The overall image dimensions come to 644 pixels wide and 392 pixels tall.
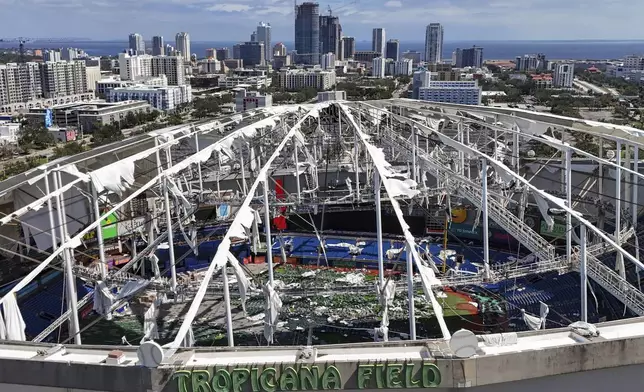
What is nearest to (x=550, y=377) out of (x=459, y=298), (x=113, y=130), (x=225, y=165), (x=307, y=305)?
(x=307, y=305)

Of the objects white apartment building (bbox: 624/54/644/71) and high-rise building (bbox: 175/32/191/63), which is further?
high-rise building (bbox: 175/32/191/63)

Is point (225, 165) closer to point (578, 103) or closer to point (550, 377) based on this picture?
point (550, 377)

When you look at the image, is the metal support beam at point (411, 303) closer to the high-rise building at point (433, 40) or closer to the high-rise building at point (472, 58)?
the high-rise building at point (472, 58)

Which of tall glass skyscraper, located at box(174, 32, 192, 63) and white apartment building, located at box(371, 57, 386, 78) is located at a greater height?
tall glass skyscraper, located at box(174, 32, 192, 63)

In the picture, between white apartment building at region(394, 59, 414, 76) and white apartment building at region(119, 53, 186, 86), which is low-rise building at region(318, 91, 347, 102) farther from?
white apartment building at region(394, 59, 414, 76)

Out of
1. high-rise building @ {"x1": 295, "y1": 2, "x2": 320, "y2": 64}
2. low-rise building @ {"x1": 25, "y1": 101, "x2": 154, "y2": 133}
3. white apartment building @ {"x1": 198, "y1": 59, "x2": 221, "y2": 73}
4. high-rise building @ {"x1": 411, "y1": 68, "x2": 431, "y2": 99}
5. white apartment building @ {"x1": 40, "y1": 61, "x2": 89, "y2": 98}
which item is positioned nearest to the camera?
low-rise building @ {"x1": 25, "y1": 101, "x2": 154, "y2": 133}

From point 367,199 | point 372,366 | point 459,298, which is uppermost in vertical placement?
point 372,366

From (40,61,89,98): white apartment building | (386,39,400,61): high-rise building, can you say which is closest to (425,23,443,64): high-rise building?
(386,39,400,61): high-rise building

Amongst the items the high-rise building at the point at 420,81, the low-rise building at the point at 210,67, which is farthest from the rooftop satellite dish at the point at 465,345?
the low-rise building at the point at 210,67
